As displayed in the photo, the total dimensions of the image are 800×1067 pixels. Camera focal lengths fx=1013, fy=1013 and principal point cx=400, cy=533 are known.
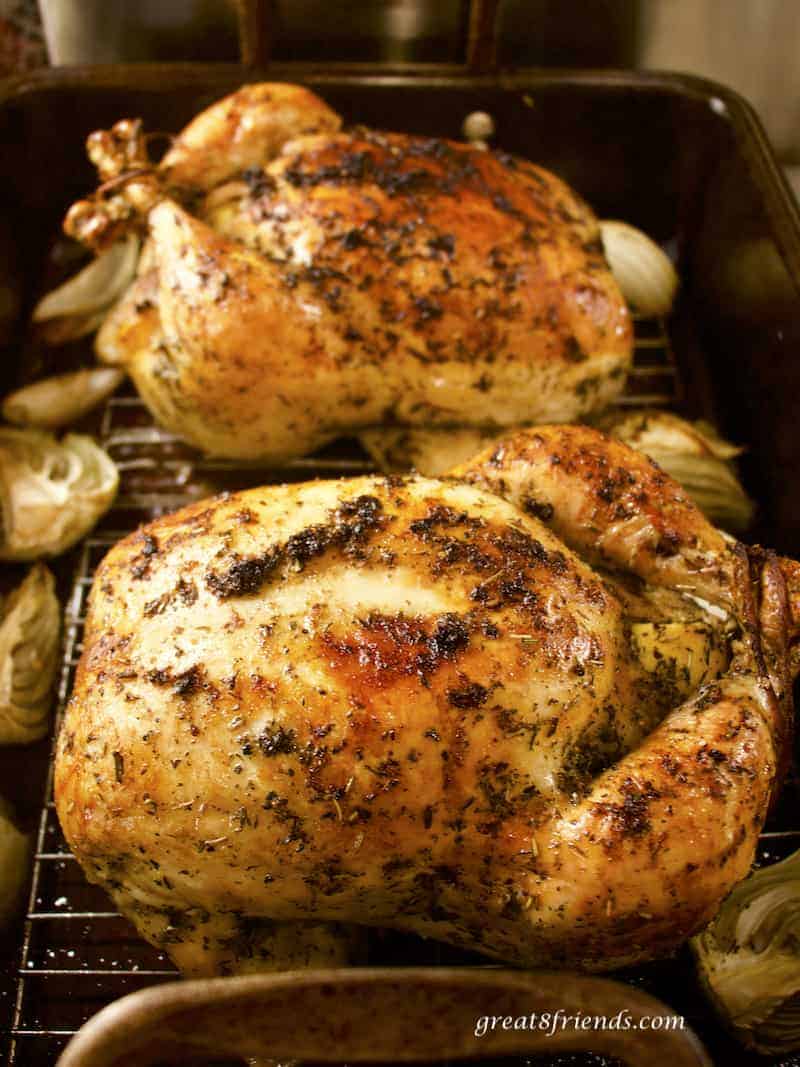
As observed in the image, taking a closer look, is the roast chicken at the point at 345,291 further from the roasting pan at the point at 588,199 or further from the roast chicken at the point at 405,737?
the roast chicken at the point at 405,737

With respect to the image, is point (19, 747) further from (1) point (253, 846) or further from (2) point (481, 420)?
(2) point (481, 420)

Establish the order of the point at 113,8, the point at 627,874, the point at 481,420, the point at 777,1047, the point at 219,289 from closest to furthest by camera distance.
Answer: the point at 627,874 < the point at 777,1047 < the point at 219,289 < the point at 481,420 < the point at 113,8

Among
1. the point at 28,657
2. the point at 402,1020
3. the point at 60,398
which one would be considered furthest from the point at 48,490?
the point at 402,1020

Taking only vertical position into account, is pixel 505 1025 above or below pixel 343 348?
below

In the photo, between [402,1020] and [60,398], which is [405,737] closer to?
[402,1020]

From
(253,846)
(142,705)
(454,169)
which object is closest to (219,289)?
(454,169)

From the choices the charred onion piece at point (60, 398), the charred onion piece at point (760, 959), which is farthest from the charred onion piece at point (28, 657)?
the charred onion piece at point (760, 959)

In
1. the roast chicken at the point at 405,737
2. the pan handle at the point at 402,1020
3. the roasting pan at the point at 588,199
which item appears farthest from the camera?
the roasting pan at the point at 588,199

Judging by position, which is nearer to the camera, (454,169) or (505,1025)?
(505,1025)
